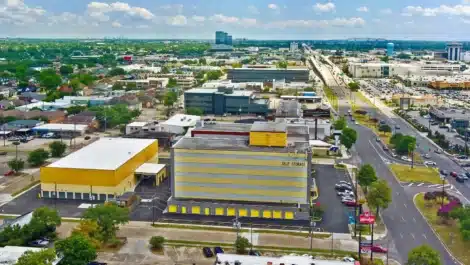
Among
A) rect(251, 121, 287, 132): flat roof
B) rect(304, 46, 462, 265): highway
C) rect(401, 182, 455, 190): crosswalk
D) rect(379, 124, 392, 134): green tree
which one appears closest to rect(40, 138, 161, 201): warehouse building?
rect(251, 121, 287, 132): flat roof

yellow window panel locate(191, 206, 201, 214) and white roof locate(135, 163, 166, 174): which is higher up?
white roof locate(135, 163, 166, 174)

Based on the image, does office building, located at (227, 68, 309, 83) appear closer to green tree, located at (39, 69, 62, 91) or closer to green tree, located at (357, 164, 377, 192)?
green tree, located at (39, 69, 62, 91)

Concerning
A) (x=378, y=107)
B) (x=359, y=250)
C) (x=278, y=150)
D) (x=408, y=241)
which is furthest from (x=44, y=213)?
(x=378, y=107)

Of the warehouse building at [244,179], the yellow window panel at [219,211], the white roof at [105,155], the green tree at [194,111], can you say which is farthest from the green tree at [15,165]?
the green tree at [194,111]

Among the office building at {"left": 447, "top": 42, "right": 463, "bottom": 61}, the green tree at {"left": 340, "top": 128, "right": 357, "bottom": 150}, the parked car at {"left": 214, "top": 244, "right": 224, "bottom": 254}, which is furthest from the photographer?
the office building at {"left": 447, "top": 42, "right": 463, "bottom": 61}

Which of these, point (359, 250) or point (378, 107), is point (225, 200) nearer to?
point (359, 250)

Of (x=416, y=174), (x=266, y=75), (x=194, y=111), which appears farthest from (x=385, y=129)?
(x=266, y=75)
